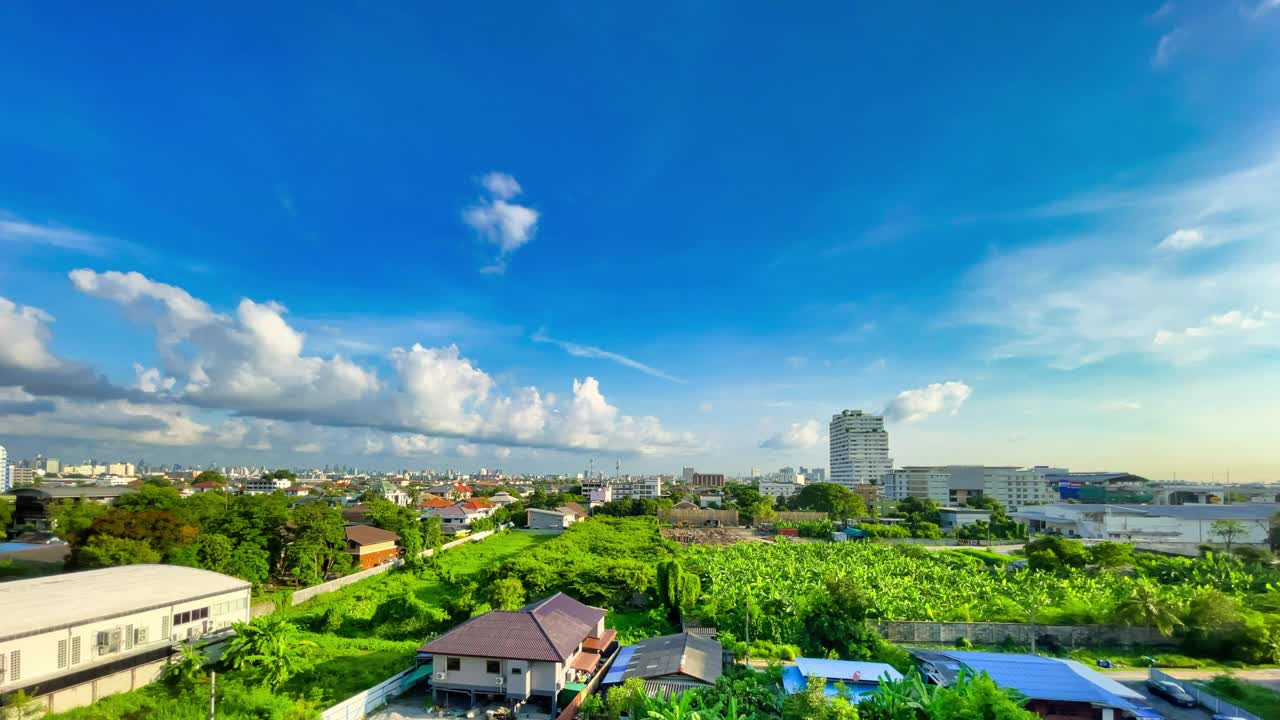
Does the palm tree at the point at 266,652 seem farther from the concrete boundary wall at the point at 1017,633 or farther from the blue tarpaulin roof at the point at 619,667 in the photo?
the concrete boundary wall at the point at 1017,633

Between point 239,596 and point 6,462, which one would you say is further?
point 6,462

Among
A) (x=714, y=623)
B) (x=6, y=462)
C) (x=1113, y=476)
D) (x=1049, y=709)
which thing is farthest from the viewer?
(x=6, y=462)

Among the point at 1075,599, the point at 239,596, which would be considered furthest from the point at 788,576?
the point at 239,596

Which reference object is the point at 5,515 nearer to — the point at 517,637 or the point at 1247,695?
the point at 517,637

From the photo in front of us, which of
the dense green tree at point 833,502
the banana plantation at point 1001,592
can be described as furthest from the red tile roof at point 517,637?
the dense green tree at point 833,502

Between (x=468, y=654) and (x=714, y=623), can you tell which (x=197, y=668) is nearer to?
(x=468, y=654)

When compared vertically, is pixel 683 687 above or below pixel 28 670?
below

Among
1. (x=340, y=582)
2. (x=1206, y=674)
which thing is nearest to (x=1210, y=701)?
(x=1206, y=674)
